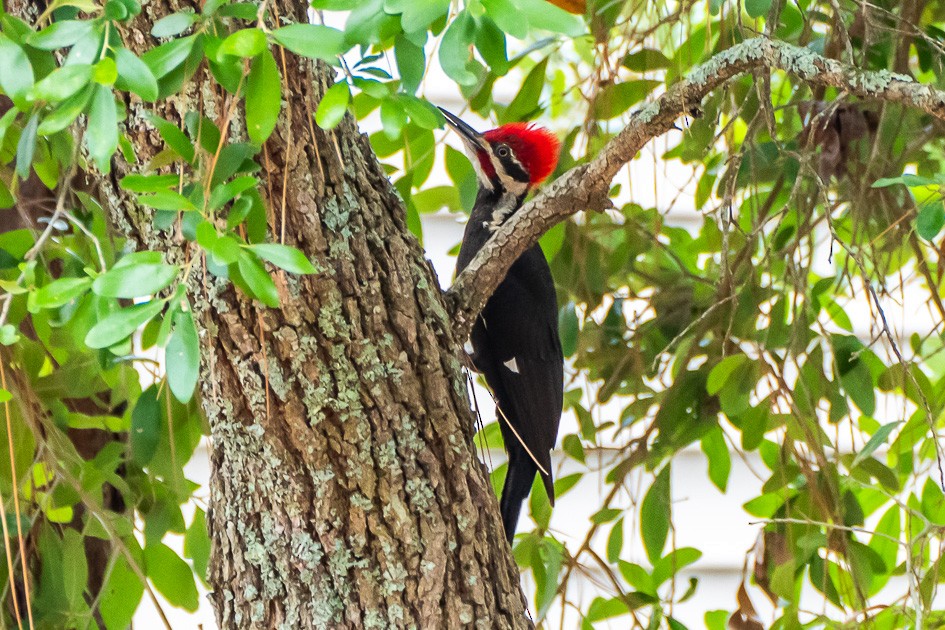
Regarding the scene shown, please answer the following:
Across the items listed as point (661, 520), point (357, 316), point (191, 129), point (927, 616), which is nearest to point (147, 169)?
point (191, 129)

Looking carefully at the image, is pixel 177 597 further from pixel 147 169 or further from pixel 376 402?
pixel 147 169

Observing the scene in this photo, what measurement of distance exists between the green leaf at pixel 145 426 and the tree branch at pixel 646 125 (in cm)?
40

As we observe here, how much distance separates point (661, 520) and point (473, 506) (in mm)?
673

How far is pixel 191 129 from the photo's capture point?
84 centimetres

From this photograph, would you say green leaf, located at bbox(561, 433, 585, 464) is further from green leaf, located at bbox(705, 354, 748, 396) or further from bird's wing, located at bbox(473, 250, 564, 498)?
green leaf, located at bbox(705, 354, 748, 396)

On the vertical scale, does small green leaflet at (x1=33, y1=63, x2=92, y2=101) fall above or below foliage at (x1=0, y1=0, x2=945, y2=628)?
below

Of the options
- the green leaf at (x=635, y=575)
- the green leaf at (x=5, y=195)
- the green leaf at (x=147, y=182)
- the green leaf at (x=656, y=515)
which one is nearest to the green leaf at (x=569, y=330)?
the green leaf at (x=656, y=515)

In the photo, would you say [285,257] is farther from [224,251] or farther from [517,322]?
[517,322]

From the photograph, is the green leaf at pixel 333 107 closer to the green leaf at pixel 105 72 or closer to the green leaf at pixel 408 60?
the green leaf at pixel 408 60

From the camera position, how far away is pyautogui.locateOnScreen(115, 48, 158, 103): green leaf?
2.04 ft

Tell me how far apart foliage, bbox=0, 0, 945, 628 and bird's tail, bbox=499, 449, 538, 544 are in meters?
0.06

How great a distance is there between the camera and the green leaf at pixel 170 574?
4.40 ft

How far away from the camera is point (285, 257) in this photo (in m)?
0.67

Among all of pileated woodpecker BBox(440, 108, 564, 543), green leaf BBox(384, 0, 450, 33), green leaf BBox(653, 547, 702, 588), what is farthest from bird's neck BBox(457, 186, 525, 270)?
green leaf BBox(384, 0, 450, 33)
